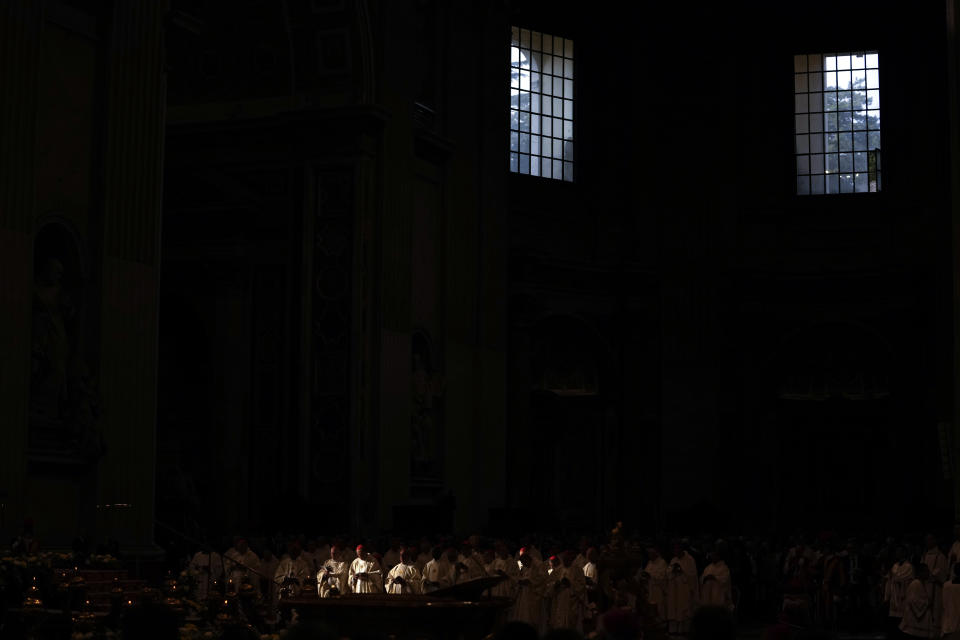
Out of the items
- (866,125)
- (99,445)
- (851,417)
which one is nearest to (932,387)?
(851,417)

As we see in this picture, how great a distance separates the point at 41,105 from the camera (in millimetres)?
18484

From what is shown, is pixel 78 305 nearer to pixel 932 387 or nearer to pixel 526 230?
pixel 526 230

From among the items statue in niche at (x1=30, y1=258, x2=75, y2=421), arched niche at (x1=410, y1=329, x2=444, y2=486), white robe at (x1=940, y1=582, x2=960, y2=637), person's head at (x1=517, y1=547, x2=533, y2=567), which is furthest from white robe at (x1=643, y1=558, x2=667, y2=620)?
statue in niche at (x1=30, y1=258, x2=75, y2=421)

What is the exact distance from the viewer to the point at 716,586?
2559 centimetres

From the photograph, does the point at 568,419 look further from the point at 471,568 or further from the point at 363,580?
the point at 363,580

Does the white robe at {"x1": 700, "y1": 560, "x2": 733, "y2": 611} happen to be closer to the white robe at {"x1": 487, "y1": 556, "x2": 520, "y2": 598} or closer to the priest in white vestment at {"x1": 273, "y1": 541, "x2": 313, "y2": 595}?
the white robe at {"x1": 487, "y1": 556, "x2": 520, "y2": 598}

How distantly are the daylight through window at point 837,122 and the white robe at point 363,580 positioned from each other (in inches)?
800

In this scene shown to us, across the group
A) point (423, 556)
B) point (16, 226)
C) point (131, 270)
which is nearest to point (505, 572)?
point (423, 556)

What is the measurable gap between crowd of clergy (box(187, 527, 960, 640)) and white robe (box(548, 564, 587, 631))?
0.02 meters

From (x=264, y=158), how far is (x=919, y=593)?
48.4 ft

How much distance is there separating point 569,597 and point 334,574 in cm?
367

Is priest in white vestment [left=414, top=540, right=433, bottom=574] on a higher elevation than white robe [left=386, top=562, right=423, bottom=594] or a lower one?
higher

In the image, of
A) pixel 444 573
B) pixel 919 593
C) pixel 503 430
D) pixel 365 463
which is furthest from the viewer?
pixel 503 430

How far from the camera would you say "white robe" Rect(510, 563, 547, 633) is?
81.1 ft
